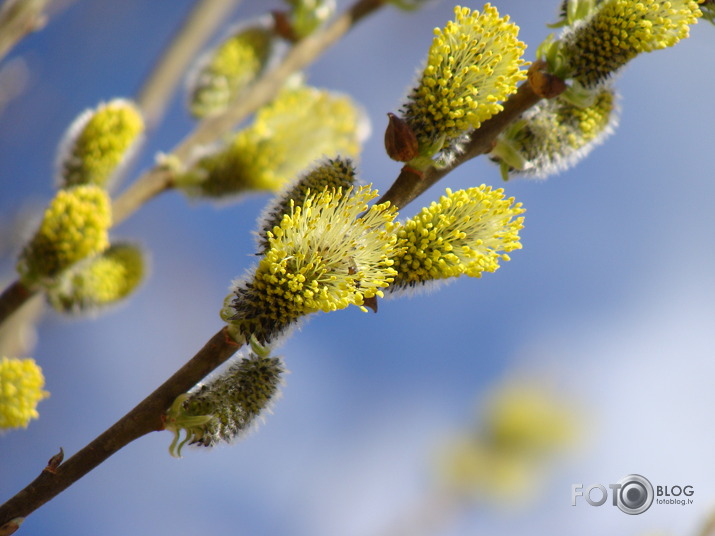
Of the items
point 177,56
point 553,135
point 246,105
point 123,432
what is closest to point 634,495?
point 553,135

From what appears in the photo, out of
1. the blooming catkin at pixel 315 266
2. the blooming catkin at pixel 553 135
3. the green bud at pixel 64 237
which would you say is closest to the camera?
the blooming catkin at pixel 315 266


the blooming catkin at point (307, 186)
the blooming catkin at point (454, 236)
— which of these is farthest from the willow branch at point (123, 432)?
the blooming catkin at point (454, 236)

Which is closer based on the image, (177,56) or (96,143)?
(96,143)

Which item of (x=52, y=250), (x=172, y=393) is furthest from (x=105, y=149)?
(x=172, y=393)

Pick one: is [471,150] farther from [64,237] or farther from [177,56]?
[177,56]

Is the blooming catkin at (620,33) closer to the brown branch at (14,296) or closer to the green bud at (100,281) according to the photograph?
the green bud at (100,281)

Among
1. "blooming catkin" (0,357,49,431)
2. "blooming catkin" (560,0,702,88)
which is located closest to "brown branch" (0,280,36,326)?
"blooming catkin" (0,357,49,431)
